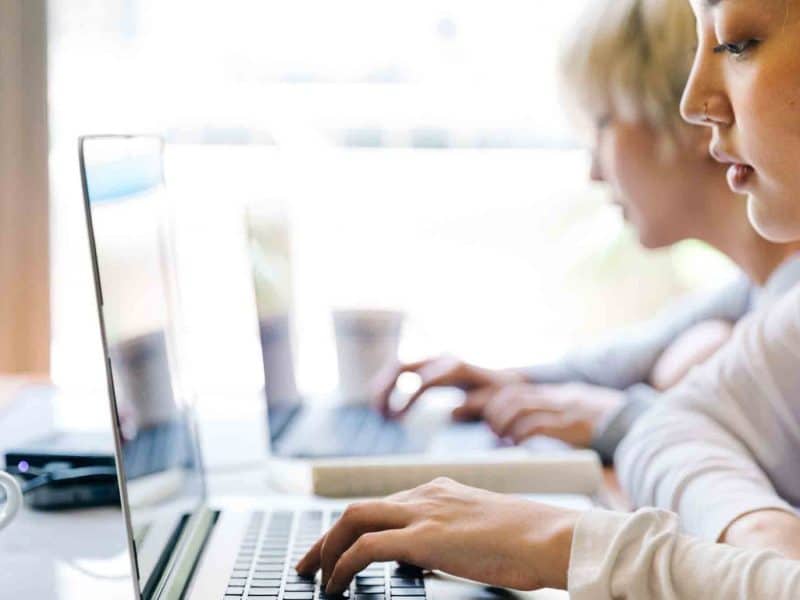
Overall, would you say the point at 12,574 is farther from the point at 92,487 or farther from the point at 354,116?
the point at 354,116

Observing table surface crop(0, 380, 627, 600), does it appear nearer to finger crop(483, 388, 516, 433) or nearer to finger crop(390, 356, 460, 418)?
finger crop(483, 388, 516, 433)

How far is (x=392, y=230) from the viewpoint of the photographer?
2.66 meters

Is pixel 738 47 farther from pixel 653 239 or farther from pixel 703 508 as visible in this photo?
pixel 653 239

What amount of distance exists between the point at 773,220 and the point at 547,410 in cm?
46

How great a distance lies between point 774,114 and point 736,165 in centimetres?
9

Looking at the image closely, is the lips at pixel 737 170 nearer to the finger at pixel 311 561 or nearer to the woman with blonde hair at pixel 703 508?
the woman with blonde hair at pixel 703 508

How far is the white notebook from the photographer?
1.03m

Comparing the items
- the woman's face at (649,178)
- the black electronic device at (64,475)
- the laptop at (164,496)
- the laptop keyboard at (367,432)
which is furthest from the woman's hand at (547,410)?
the black electronic device at (64,475)

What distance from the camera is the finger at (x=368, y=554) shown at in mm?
736

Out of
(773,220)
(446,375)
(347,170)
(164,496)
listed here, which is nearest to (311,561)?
(164,496)

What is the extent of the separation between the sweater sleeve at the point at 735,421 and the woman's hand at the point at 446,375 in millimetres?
335

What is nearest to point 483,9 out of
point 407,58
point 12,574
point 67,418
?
point 407,58

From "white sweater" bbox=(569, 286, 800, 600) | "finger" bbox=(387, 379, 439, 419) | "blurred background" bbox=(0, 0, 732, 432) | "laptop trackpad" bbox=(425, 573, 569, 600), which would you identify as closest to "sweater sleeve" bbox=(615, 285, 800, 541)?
"white sweater" bbox=(569, 286, 800, 600)

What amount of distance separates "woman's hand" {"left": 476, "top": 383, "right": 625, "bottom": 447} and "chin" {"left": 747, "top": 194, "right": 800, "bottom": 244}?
39 cm
